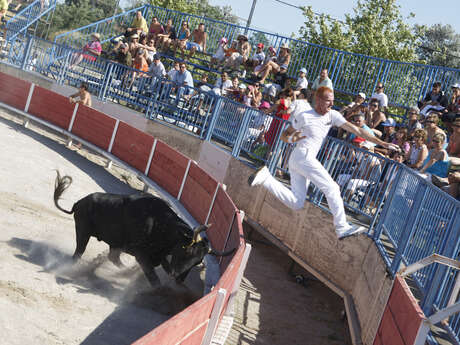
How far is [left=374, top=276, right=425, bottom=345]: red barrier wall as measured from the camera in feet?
15.3

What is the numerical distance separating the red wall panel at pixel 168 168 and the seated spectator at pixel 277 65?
4.79m

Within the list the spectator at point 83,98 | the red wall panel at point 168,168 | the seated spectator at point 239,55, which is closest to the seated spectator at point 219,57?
the seated spectator at point 239,55

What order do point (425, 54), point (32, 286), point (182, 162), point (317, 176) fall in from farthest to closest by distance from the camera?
point (425, 54) → point (182, 162) → point (317, 176) → point (32, 286)

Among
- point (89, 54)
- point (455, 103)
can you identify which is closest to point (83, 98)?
point (89, 54)

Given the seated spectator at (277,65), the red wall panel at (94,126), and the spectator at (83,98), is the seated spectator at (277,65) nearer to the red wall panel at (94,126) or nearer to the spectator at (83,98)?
the red wall panel at (94,126)

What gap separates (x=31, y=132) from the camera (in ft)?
56.1

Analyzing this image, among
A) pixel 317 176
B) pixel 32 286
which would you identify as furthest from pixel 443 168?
pixel 32 286

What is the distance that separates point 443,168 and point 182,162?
5985mm

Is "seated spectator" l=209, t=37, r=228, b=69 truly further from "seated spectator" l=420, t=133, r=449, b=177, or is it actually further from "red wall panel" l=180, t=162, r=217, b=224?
"seated spectator" l=420, t=133, r=449, b=177

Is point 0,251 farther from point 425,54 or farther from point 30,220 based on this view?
point 425,54

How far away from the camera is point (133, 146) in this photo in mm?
14719

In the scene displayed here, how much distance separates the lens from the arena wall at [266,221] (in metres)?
7.44

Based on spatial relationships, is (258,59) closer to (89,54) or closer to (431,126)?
(89,54)

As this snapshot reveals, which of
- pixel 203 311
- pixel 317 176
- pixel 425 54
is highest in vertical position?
pixel 425 54
